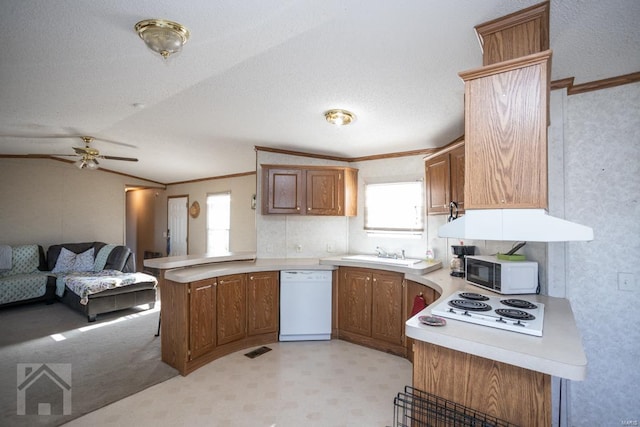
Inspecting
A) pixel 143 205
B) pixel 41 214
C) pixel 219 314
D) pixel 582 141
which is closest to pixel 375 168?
pixel 582 141

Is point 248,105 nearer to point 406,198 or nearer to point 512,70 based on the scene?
point 512,70

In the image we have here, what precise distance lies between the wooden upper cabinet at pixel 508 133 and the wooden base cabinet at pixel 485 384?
0.75m

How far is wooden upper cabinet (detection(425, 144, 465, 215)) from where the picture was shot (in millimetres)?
2770

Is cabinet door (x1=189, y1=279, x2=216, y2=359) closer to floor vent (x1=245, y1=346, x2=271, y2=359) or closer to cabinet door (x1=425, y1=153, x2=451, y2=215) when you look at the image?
floor vent (x1=245, y1=346, x2=271, y2=359)

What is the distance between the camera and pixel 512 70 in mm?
1456

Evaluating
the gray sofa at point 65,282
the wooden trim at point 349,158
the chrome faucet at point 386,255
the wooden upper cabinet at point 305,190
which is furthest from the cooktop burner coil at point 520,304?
the gray sofa at point 65,282

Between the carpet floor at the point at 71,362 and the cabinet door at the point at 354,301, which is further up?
the cabinet door at the point at 354,301

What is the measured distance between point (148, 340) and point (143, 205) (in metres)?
6.06

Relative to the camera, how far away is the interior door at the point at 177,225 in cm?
739

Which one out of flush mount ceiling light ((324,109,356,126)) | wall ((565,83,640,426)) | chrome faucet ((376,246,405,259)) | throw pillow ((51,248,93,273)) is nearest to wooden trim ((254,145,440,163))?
chrome faucet ((376,246,405,259))

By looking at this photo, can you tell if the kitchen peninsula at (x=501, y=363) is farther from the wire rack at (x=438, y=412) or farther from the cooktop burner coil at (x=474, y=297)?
the cooktop burner coil at (x=474, y=297)

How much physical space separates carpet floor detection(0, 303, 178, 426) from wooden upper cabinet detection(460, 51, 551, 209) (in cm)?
306

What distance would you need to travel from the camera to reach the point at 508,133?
1483mm

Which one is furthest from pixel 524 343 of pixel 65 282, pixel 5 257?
pixel 5 257
